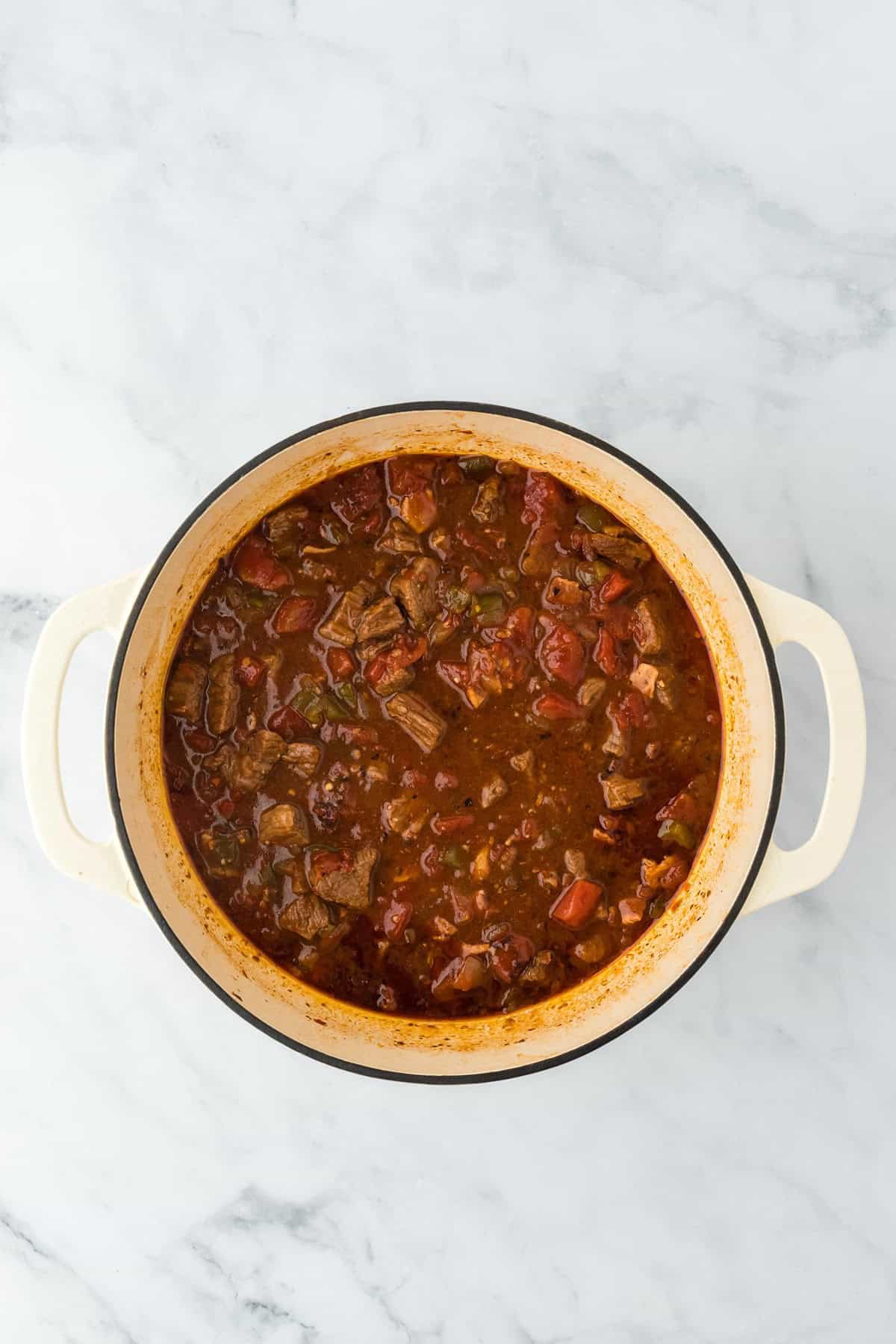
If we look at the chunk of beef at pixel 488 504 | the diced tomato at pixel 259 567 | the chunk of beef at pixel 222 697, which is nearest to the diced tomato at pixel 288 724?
the chunk of beef at pixel 222 697

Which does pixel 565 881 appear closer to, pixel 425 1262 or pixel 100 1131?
pixel 425 1262

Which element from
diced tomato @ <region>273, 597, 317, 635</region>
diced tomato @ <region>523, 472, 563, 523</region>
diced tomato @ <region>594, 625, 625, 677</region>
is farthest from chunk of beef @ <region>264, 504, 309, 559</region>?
diced tomato @ <region>594, 625, 625, 677</region>

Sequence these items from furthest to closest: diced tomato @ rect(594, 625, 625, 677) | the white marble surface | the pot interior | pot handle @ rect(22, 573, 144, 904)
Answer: the white marble surface, diced tomato @ rect(594, 625, 625, 677), the pot interior, pot handle @ rect(22, 573, 144, 904)

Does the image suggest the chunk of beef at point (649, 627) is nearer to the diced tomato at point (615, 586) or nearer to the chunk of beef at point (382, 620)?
the diced tomato at point (615, 586)

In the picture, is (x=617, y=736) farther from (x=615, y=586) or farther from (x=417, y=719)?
(x=417, y=719)

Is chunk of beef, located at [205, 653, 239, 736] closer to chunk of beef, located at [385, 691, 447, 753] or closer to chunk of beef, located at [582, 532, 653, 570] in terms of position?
chunk of beef, located at [385, 691, 447, 753]

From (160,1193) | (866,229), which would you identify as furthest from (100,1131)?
(866,229)
